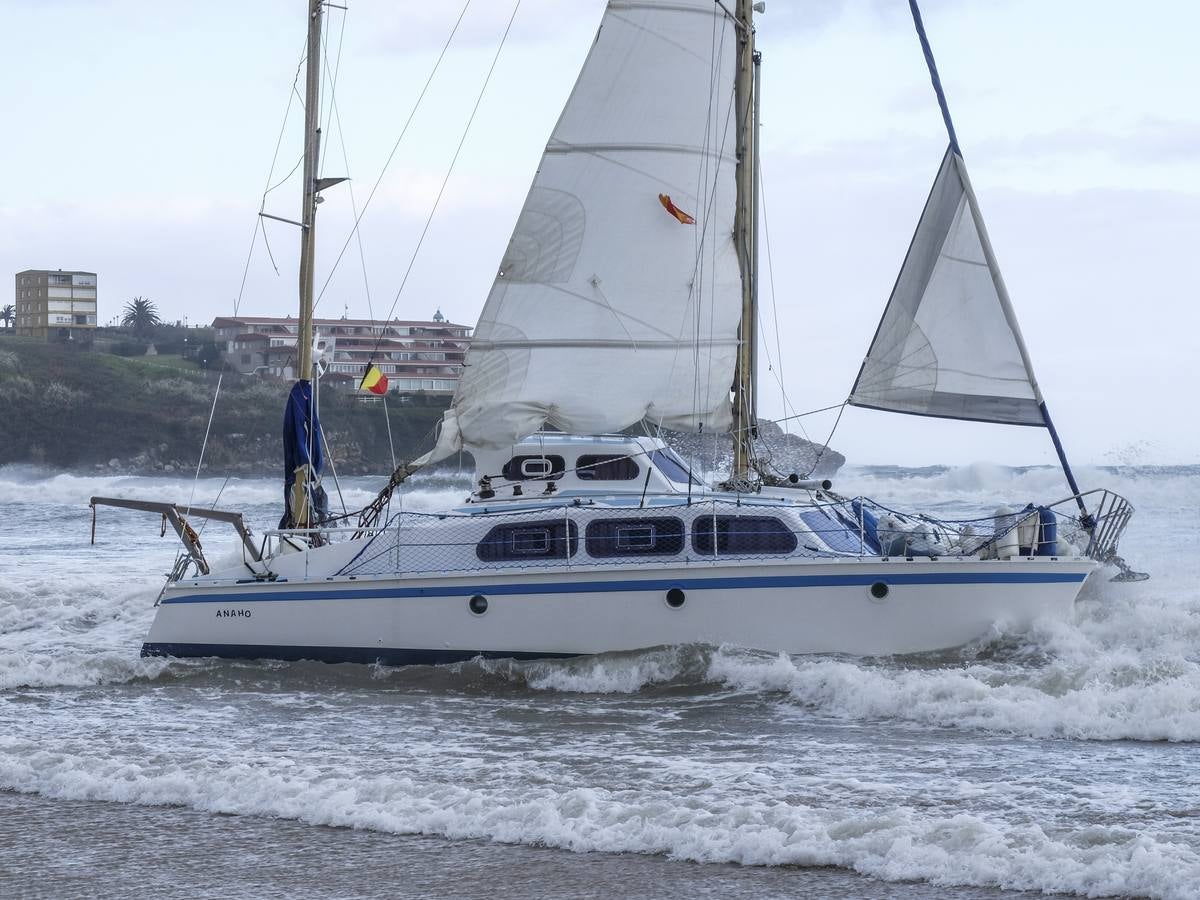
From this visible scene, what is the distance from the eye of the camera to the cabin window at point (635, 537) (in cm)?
1435

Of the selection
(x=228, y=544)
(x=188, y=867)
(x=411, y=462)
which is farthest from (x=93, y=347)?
(x=188, y=867)

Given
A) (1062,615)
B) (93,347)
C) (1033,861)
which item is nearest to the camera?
(1033,861)

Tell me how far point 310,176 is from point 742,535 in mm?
6819

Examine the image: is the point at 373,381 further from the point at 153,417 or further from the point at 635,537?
the point at 153,417

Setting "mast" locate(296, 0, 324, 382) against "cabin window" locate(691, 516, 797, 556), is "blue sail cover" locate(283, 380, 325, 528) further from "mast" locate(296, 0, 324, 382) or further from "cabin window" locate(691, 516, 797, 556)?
"cabin window" locate(691, 516, 797, 556)

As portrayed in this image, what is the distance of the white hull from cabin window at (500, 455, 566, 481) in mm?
2707

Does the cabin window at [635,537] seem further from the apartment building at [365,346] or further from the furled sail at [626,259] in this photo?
the apartment building at [365,346]

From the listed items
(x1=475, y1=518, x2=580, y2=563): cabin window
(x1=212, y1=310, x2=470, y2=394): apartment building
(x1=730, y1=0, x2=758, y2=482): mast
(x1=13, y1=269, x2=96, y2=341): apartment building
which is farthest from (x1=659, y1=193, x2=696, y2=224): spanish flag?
(x1=13, y1=269, x2=96, y2=341): apartment building

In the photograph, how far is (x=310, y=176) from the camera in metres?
16.5

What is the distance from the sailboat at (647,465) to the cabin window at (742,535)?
0.02 metres

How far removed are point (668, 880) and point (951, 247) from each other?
9.13 meters

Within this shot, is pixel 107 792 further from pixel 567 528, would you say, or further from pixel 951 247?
pixel 951 247

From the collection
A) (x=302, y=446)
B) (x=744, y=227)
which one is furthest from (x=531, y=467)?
(x=744, y=227)

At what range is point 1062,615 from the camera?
14125 millimetres
